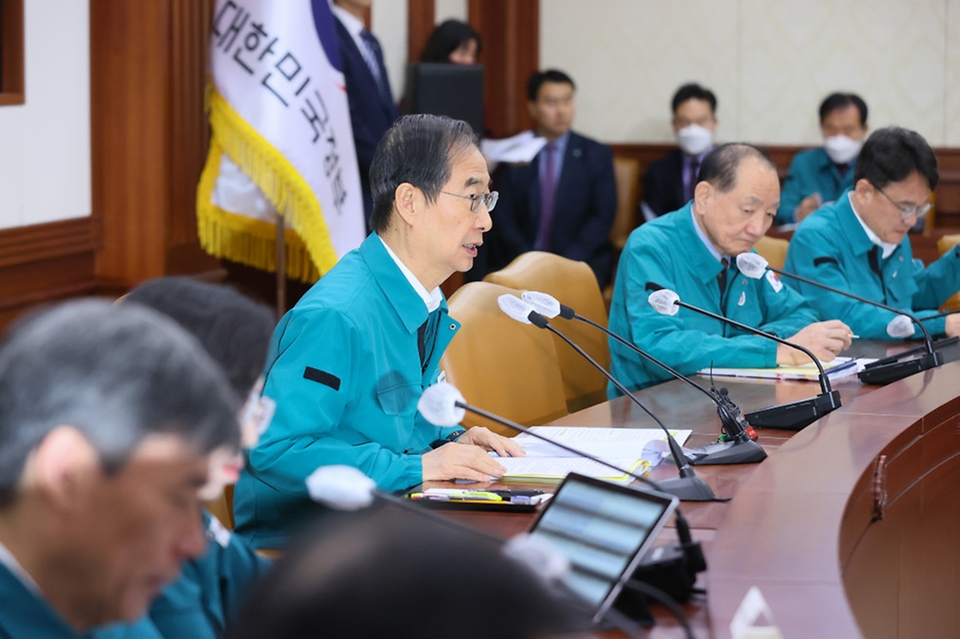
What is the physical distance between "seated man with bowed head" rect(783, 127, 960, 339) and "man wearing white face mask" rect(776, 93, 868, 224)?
2.11m

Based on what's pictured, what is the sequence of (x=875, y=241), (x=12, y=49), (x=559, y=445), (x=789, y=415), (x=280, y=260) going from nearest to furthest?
(x=559, y=445)
(x=789, y=415)
(x=12, y=49)
(x=875, y=241)
(x=280, y=260)

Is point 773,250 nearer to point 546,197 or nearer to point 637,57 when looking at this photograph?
point 546,197

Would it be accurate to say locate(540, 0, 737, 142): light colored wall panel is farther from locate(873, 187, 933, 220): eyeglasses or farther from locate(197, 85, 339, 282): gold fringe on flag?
locate(197, 85, 339, 282): gold fringe on flag

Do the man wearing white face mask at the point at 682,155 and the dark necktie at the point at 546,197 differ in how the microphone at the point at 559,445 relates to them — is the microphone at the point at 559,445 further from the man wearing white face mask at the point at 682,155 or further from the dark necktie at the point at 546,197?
the man wearing white face mask at the point at 682,155

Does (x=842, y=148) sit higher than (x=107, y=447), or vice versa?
(x=842, y=148)

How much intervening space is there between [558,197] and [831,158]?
1389 millimetres

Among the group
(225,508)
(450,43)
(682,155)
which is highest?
(450,43)

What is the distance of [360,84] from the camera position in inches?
166

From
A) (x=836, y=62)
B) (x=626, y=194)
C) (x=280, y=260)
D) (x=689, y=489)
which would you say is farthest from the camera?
(x=836, y=62)

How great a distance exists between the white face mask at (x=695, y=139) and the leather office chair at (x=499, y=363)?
132 inches

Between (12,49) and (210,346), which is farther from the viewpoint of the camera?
(12,49)

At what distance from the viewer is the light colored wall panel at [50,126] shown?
9.76ft

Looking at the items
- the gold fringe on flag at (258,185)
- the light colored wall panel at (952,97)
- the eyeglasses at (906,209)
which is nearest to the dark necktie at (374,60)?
the gold fringe on flag at (258,185)

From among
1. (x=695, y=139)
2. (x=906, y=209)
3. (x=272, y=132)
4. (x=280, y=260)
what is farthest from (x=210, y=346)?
(x=695, y=139)
